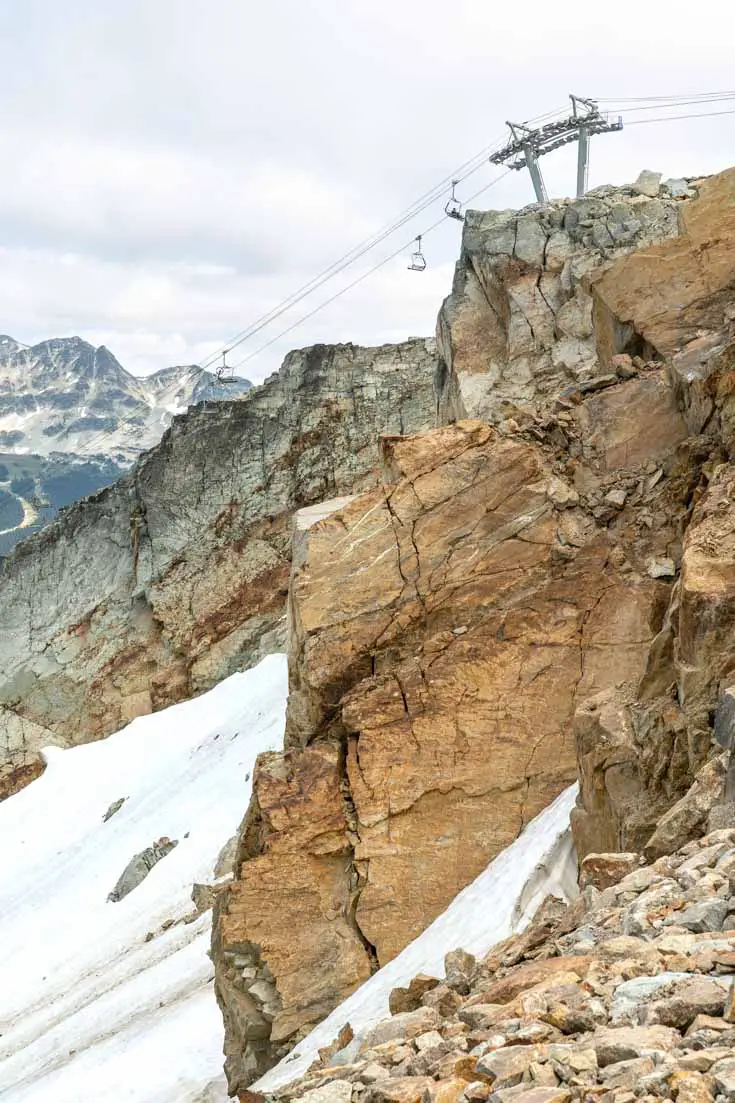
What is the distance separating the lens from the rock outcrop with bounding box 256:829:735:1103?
5.27 m

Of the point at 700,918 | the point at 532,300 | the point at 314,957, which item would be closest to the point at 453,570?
the point at 314,957

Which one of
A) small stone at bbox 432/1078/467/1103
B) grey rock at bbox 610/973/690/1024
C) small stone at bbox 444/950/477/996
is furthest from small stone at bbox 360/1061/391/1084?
small stone at bbox 444/950/477/996

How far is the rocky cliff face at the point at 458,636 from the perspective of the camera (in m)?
16.2

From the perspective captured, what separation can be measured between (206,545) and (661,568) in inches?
1515

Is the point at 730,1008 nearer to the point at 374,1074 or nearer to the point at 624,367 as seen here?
the point at 374,1074

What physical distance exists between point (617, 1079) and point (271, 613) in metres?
46.2

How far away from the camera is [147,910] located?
2855 cm

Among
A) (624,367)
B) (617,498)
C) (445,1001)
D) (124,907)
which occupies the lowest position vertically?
(124,907)

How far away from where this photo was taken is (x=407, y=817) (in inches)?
648

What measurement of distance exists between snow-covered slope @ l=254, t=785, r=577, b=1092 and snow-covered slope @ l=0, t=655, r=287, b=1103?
179 inches

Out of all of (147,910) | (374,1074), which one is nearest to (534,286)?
(147,910)

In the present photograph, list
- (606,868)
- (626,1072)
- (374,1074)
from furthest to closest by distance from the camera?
1. (606,868)
2. (374,1074)
3. (626,1072)

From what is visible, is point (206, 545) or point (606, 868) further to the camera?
point (206, 545)

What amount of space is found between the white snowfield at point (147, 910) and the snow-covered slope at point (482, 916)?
0.12ft
